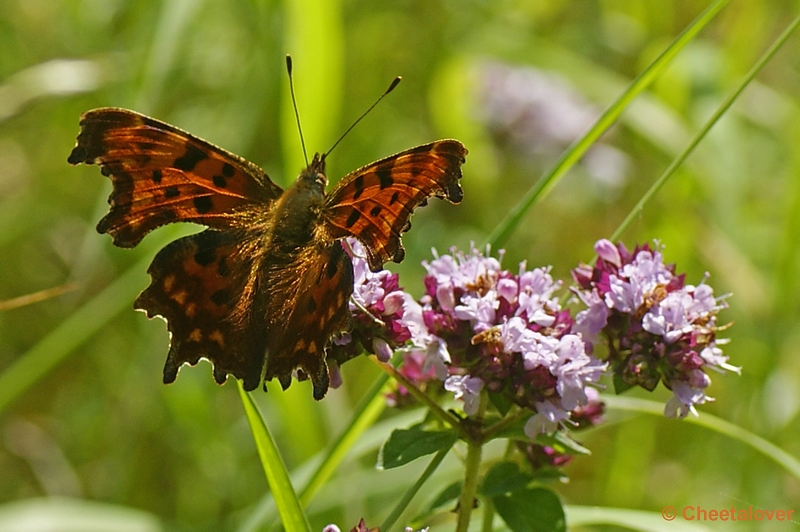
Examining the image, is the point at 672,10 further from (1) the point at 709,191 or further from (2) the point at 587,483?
(2) the point at 587,483

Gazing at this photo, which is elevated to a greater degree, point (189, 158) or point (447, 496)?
point (189, 158)

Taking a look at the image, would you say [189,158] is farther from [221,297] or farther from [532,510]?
[532,510]

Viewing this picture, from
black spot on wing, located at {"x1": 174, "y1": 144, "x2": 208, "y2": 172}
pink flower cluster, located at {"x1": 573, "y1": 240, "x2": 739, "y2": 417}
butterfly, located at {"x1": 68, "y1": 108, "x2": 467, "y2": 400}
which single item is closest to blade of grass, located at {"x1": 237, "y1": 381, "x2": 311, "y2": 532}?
butterfly, located at {"x1": 68, "y1": 108, "x2": 467, "y2": 400}

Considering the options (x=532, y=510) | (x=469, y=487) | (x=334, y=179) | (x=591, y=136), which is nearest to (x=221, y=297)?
(x=469, y=487)

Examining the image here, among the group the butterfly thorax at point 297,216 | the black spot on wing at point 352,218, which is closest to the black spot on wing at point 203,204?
the butterfly thorax at point 297,216

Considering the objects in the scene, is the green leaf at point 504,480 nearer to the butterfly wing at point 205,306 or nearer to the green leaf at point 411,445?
the green leaf at point 411,445

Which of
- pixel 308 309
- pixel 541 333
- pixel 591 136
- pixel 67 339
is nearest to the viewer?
pixel 308 309

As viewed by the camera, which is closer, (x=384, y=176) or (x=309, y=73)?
(x=384, y=176)
